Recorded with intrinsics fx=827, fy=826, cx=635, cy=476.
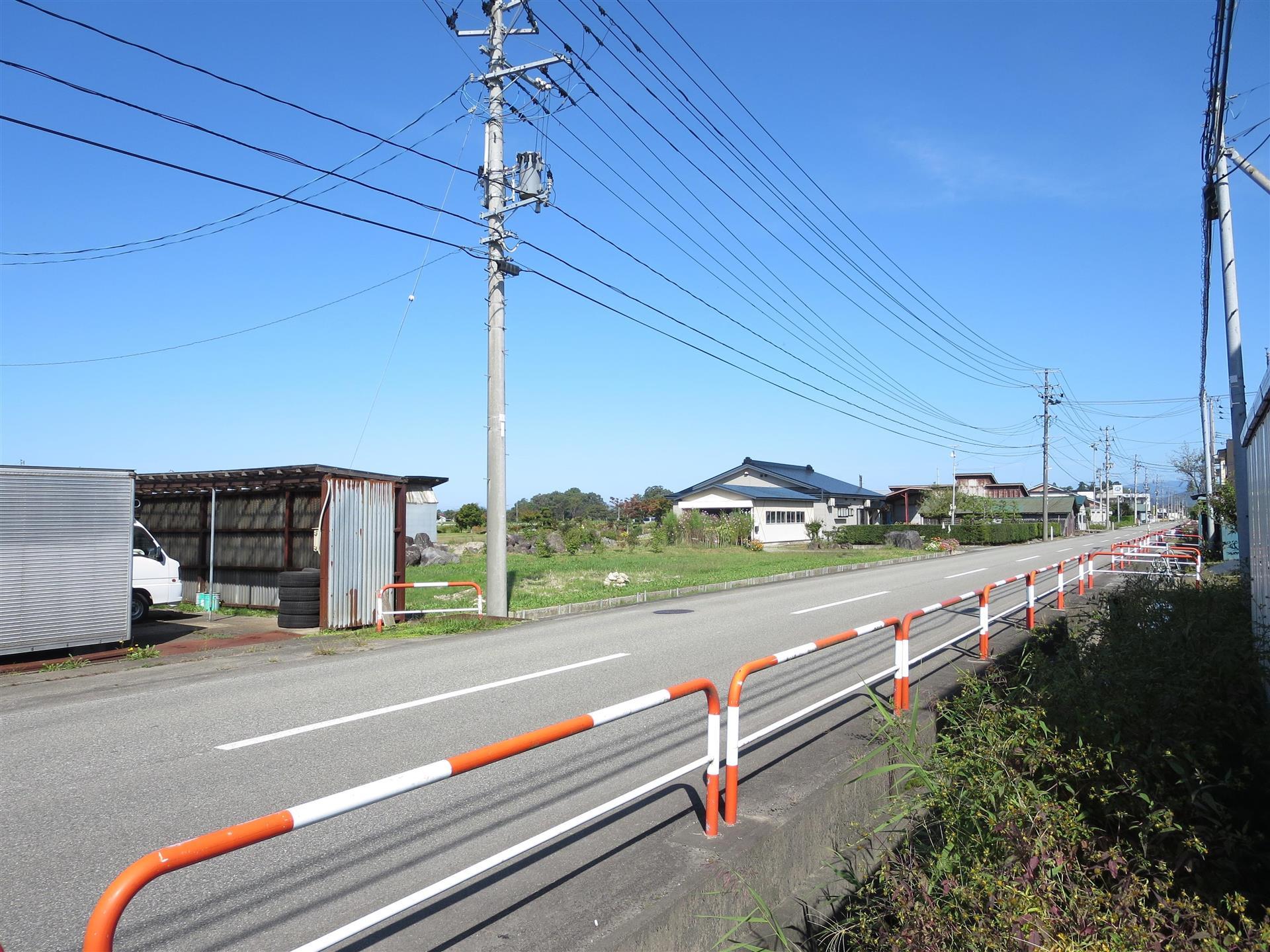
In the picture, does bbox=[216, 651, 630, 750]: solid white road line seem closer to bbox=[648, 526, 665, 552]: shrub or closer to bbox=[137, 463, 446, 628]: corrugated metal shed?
bbox=[137, 463, 446, 628]: corrugated metal shed

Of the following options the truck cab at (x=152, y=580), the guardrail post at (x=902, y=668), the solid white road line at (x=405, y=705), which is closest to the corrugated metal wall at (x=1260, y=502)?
the guardrail post at (x=902, y=668)

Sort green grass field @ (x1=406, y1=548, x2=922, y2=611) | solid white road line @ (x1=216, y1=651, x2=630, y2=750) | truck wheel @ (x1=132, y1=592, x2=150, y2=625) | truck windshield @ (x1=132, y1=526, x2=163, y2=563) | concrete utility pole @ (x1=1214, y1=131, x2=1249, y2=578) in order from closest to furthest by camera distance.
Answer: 1. solid white road line @ (x1=216, y1=651, x2=630, y2=750)
2. concrete utility pole @ (x1=1214, y1=131, x2=1249, y2=578)
3. truck wheel @ (x1=132, y1=592, x2=150, y2=625)
4. truck windshield @ (x1=132, y1=526, x2=163, y2=563)
5. green grass field @ (x1=406, y1=548, x2=922, y2=611)

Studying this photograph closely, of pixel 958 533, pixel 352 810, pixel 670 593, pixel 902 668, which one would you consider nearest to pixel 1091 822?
pixel 902 668

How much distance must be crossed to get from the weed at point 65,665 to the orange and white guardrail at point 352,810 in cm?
966

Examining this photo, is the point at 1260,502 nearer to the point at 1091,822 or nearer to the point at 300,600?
the point at 1091,822

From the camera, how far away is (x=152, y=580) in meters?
15.1

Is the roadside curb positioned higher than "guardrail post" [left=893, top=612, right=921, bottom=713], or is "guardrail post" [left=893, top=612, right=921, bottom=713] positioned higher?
"guardrail post" [left=893, top=612, right=921, bottom=713]

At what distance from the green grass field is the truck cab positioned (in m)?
4.32

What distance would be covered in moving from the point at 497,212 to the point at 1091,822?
1444 cm

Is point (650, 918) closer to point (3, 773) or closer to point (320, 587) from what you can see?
point (3, 773)

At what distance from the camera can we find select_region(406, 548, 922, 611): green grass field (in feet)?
61.3

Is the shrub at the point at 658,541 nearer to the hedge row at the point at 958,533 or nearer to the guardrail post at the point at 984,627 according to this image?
the hedge row at the point at 958,533

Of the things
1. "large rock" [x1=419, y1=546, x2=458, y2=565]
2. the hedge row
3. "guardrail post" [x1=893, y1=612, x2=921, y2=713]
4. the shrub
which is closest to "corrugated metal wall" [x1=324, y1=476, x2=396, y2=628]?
"guardrail post" [x1=893, y1=612, x2=921, y2=713]

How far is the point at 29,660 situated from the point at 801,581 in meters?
17.7
